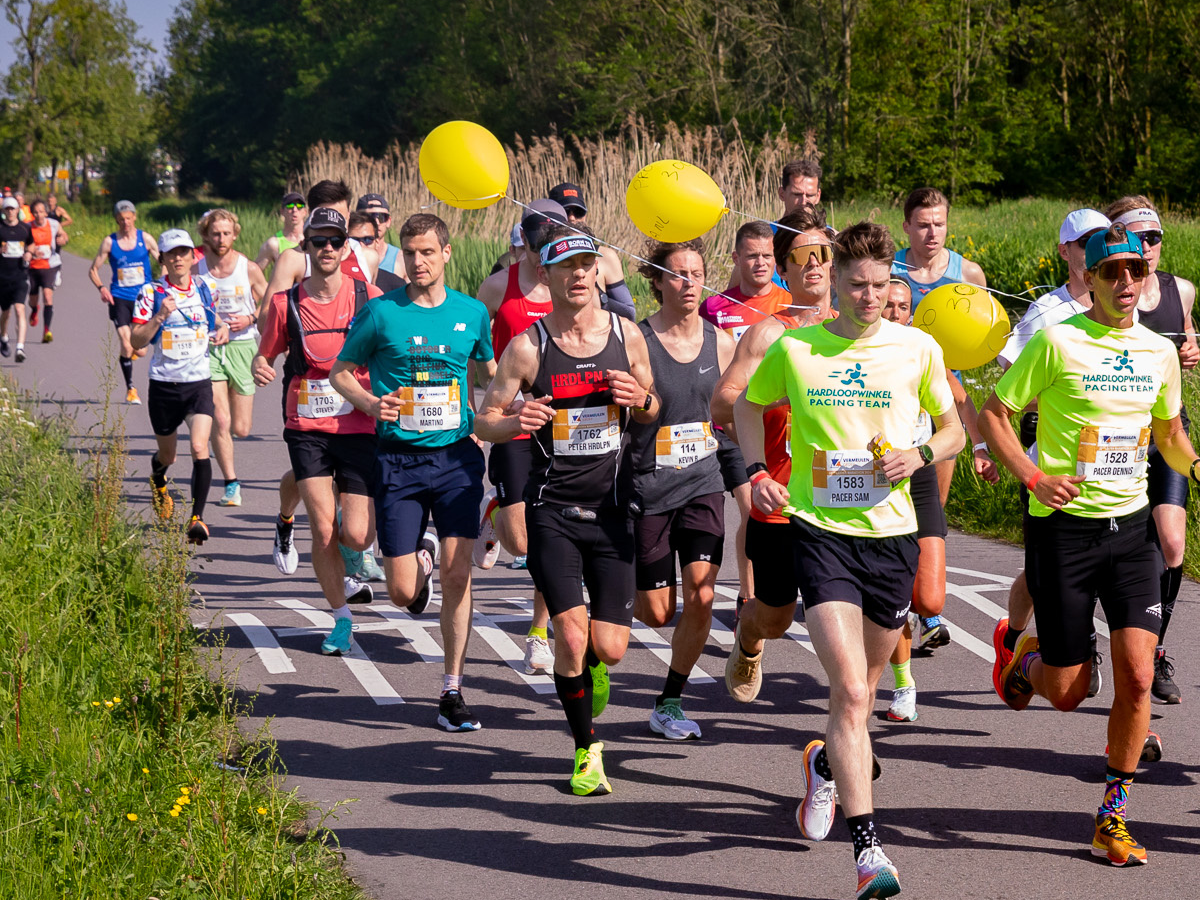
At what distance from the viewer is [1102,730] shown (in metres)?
6.09

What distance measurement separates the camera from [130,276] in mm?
16203

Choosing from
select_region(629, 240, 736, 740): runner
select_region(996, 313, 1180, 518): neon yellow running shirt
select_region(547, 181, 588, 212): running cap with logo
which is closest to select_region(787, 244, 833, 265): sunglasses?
select_region(629, 240, 736, 740): runner

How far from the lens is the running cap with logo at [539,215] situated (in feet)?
23.4

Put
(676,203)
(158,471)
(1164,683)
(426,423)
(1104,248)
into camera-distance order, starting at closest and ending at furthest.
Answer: (1104,248), (1164,683), (426,423), (676,203), (158,471)

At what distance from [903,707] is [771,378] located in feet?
6.75

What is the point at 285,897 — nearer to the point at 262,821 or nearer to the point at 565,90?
the point at 262,821

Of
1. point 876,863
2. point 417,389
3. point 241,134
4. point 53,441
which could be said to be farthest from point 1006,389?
point 241,134

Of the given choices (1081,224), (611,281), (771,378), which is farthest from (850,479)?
(611,281)

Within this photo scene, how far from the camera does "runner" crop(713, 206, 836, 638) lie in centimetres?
565

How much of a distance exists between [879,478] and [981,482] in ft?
20.2

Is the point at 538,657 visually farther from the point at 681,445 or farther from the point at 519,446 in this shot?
the point at 681,445

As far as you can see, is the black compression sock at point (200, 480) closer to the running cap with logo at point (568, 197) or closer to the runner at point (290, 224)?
the runner at point (290, 224)

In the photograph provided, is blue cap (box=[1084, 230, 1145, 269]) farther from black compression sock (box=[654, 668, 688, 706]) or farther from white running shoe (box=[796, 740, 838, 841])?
black compression sock (box=[654, 668, 688, 706])

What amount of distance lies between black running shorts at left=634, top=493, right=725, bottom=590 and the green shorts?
221 inches
